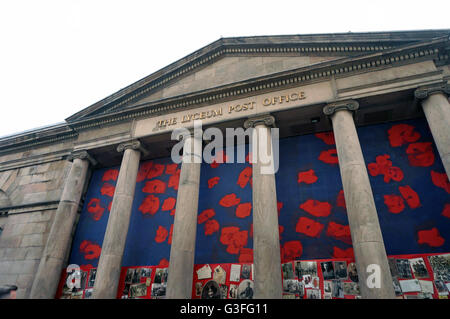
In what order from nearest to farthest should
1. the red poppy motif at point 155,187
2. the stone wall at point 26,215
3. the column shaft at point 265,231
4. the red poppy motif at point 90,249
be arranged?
the column shaft at point 265,231 < the red poppy motif at point 90,249 < the stone wall at point 26,215 < the red poppy motif at point 155,187

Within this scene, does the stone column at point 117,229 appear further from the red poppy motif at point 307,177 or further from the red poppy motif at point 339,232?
the red poppy motif at point 339,232

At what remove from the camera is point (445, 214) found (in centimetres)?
916

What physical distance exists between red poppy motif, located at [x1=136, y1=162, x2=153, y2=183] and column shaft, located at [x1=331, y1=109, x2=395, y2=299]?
9.36 m

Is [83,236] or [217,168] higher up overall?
[217,168]

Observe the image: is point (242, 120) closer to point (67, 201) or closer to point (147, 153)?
point (147, 153)

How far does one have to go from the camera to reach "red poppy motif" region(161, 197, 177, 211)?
13.0m

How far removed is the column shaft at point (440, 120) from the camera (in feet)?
28.4

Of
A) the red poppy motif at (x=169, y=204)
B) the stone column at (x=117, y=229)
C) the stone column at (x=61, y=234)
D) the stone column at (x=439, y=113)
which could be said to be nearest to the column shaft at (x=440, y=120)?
the stone column at (x=439, y=113)

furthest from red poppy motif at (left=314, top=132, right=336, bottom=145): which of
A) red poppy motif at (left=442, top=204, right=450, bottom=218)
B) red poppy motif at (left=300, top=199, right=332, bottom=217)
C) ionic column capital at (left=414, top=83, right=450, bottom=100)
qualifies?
red poppy motif at (left=442, top=204, right=450, bottom=218)

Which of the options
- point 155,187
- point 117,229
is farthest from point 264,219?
point 155,187

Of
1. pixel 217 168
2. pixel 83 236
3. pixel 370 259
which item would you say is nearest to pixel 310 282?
pixel 370 259

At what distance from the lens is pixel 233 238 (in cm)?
1119

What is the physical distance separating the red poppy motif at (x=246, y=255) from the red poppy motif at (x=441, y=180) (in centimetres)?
696
